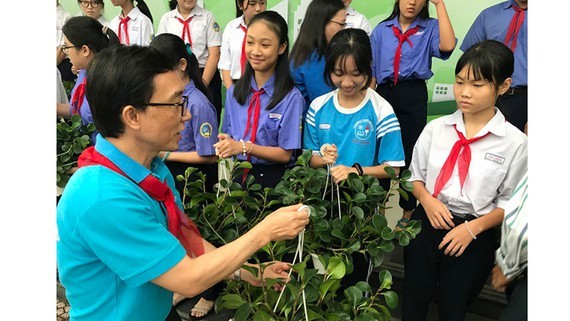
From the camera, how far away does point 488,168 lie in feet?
5.80

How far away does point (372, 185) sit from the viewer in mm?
1573

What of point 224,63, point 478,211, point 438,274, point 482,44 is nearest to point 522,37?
point 482,44

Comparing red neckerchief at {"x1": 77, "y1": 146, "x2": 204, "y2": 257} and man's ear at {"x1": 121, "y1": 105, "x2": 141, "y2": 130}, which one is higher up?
man's ear at {"x1": 121, "y1": 105, "x2": 141, "y2": 130}

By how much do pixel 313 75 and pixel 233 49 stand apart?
1.00 meters

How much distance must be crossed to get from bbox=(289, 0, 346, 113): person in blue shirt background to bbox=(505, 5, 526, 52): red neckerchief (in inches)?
36.9

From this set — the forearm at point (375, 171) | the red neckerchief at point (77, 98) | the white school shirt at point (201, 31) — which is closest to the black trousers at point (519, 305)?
the forearm at point (375, 171)

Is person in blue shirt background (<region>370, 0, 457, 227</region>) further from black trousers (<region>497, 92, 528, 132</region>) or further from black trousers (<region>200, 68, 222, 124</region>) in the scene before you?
black trousers (<region>200, 68, 222, 124</region>)

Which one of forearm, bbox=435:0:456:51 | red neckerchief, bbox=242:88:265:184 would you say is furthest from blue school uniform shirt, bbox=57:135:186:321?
forearm, bbox=435:0:456:51

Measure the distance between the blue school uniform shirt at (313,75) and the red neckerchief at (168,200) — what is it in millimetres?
1462

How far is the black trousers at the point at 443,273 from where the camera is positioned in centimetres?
179

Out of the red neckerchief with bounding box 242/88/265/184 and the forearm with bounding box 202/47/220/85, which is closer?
the red neckerchief with bounding box 242/88/265/184

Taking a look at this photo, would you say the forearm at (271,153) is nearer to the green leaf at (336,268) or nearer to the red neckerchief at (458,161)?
the red neckerchief at (458,161)

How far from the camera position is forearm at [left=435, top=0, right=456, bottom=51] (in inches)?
105

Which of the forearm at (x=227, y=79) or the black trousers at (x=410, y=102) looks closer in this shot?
the black trousers at (x=410, y=102)
